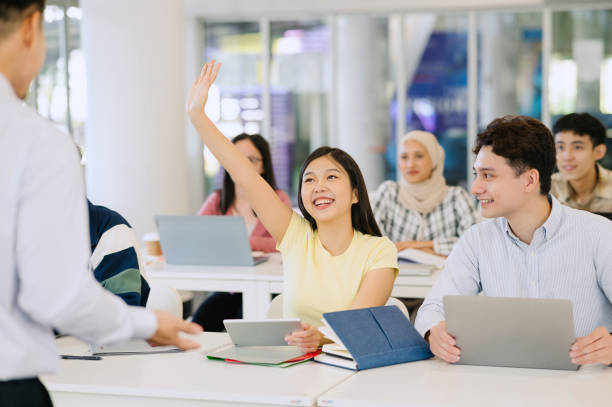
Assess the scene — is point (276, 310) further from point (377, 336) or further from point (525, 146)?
point (525, 146)

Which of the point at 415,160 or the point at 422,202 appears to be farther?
the point at 415,160

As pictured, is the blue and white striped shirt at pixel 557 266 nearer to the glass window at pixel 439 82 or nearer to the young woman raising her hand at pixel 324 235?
the young woman raising her hand at pixel 324 235

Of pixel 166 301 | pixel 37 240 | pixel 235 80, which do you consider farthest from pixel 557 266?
pixel 235 80

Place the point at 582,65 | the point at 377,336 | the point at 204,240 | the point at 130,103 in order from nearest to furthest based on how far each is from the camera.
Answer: the point at 377,336 → the point at 204,240 → the point at 130,103 → the point at 582,65

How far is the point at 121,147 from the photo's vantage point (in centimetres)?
627

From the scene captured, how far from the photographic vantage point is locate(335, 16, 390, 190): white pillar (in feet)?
25.6

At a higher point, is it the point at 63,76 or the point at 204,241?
the point at 63,76

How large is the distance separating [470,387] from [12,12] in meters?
1.32

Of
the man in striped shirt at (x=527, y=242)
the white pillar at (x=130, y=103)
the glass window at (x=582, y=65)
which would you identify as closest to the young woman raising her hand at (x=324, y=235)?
the man in striped shirt at (x=527, y=242)

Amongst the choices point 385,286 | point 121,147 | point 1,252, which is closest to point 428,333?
point 385,286

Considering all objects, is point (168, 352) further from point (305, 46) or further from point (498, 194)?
point (305, 46)

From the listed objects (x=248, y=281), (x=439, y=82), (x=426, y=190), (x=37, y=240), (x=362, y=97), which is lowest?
(x=248, y=281)

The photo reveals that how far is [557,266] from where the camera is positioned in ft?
7.33

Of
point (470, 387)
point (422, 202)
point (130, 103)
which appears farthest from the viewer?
point (130, 103)
